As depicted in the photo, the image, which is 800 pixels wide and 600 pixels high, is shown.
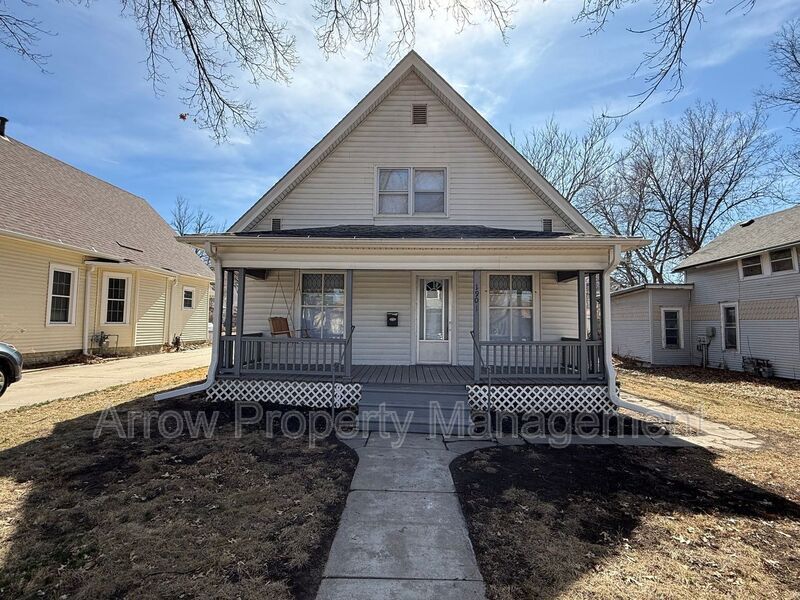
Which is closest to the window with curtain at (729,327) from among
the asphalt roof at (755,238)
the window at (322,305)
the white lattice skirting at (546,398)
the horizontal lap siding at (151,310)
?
the asphalt roof at (755,238)

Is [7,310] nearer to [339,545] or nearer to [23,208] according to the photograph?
[23,208]

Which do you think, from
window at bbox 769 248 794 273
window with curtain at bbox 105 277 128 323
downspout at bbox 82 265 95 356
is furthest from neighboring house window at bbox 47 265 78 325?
window at bbox 769 248 794 273

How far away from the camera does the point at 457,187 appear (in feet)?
31.3

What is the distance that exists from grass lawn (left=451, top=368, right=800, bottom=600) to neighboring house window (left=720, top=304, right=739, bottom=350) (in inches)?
359

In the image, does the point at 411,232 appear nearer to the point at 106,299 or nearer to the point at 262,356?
the point at 262,356

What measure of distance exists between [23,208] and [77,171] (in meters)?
5.71

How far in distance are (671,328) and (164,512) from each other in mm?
17998

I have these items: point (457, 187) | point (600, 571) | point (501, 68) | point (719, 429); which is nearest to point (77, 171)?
point (457, 187)

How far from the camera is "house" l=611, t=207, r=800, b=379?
38.9 ft

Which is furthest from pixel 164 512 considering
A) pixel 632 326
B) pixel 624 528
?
pixel 632 326

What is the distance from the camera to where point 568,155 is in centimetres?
2486

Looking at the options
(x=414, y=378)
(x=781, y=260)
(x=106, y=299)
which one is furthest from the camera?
(x=106, y=299)

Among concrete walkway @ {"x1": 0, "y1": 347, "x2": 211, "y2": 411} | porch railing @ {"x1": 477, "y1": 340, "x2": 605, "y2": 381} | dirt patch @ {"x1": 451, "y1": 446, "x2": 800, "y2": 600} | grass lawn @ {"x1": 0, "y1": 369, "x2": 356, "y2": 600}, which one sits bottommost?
dirt patch @ {"x1": 451, "y1": 446, "x2": 800, "y2": 600}

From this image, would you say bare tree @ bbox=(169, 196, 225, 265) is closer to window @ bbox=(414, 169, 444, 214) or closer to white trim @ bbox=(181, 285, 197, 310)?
white trim @ bbox=(181, 285, 197, 310)
